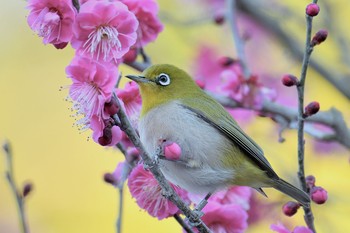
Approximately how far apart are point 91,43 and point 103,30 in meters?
0.07

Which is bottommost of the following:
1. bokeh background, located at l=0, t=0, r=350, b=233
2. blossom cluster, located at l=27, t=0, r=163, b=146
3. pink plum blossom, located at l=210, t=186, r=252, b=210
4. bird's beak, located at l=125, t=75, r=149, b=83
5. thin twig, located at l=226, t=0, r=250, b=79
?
bokeh background, located at l=0, t=0, r=350, b=233

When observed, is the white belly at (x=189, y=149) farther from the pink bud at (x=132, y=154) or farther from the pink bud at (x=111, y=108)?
the pink bud at (x=111, y=108)

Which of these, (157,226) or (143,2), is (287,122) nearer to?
Answer: (143,2)

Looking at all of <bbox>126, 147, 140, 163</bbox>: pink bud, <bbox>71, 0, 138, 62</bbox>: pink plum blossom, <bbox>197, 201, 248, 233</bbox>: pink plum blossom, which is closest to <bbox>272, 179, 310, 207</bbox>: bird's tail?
<bbox>197, 201, 248, 233</bbox>: pink plum blossom

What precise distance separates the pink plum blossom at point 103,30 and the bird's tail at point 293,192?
857mm

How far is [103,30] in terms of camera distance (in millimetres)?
2191

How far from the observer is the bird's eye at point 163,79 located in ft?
9.44

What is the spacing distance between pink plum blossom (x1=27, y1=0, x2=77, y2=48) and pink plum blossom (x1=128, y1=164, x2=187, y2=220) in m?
0.60

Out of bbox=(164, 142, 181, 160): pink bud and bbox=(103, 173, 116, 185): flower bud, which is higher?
bbox=(164, 142, 181, 160): pink bud

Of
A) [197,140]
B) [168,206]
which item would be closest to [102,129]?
[168,206]

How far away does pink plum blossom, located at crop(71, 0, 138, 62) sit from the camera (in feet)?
6.94

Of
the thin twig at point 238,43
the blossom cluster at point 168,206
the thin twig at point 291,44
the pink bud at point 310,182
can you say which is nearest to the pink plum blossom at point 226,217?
the blossom cluster at point 168,206

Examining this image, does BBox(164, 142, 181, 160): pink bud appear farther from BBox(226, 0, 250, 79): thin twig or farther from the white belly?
BBox(226, 0, 250, 79): thin twig

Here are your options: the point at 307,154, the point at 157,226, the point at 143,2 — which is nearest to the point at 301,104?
the point at 143,2
